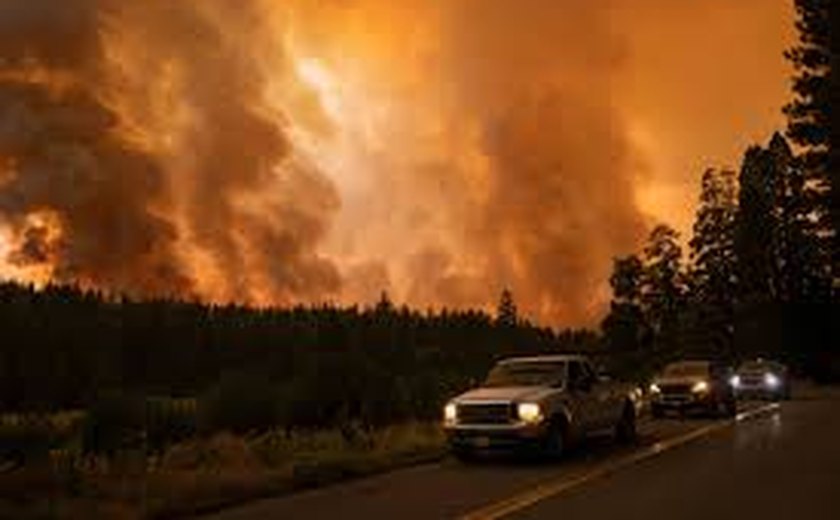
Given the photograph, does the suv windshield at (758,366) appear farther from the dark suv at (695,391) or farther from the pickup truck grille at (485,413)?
the pickup truck grille at (485,413)

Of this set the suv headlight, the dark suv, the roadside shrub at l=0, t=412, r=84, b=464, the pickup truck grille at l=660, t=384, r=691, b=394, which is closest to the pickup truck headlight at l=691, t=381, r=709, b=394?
the dark suv

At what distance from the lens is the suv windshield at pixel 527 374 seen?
890 inches

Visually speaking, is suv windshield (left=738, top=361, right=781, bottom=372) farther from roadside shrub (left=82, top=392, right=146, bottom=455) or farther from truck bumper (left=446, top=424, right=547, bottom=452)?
truck bumper (left=446, top=424, right=547, bottom=452)

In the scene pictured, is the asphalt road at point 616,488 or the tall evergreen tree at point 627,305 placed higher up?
the tall evergreen tree at point 627,305

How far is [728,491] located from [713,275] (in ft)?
255

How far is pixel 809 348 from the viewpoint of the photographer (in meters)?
73.8

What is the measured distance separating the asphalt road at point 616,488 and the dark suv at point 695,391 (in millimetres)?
9398

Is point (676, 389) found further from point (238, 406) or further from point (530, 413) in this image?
point (530, 413)

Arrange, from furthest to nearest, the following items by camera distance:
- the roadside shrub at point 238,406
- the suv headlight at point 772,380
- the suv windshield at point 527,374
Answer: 1. the suv headlight at point 772,380
2. the roadside shrub at point 238,406
3. the suv windshield at point 527,374

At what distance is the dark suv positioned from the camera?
3494 cm

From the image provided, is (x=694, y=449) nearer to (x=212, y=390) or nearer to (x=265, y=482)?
(x=265, y=482)

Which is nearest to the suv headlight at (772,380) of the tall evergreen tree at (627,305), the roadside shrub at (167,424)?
the roadside shrub at (167,424)

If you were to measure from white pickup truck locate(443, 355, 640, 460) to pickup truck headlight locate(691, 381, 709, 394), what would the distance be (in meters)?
11.3

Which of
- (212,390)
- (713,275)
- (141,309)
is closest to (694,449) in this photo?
(212,390)
